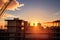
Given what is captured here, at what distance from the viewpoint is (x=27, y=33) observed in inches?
990

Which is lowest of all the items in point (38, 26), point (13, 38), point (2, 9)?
point (13, 38)

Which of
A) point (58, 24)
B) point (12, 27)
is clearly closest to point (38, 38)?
point (58, 24)

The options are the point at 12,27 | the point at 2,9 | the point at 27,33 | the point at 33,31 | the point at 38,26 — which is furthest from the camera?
the point at 2,9

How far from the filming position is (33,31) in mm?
27344

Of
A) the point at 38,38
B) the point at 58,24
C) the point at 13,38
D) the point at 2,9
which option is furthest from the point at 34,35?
the point at 2,9

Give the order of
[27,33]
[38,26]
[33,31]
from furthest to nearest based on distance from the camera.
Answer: [38,26]
[33,31]
[27,33]

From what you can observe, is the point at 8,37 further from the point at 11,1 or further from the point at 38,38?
the point at 11,1

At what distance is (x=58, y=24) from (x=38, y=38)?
572 cm

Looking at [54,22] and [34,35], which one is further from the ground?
[54,22]

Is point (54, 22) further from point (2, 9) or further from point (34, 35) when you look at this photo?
point (2, 9)

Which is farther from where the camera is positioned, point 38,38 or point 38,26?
point 38,26

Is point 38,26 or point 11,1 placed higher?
point 11,1

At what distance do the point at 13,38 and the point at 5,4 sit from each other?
19.4 m

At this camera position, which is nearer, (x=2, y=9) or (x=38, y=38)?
(x=38, y=38)
